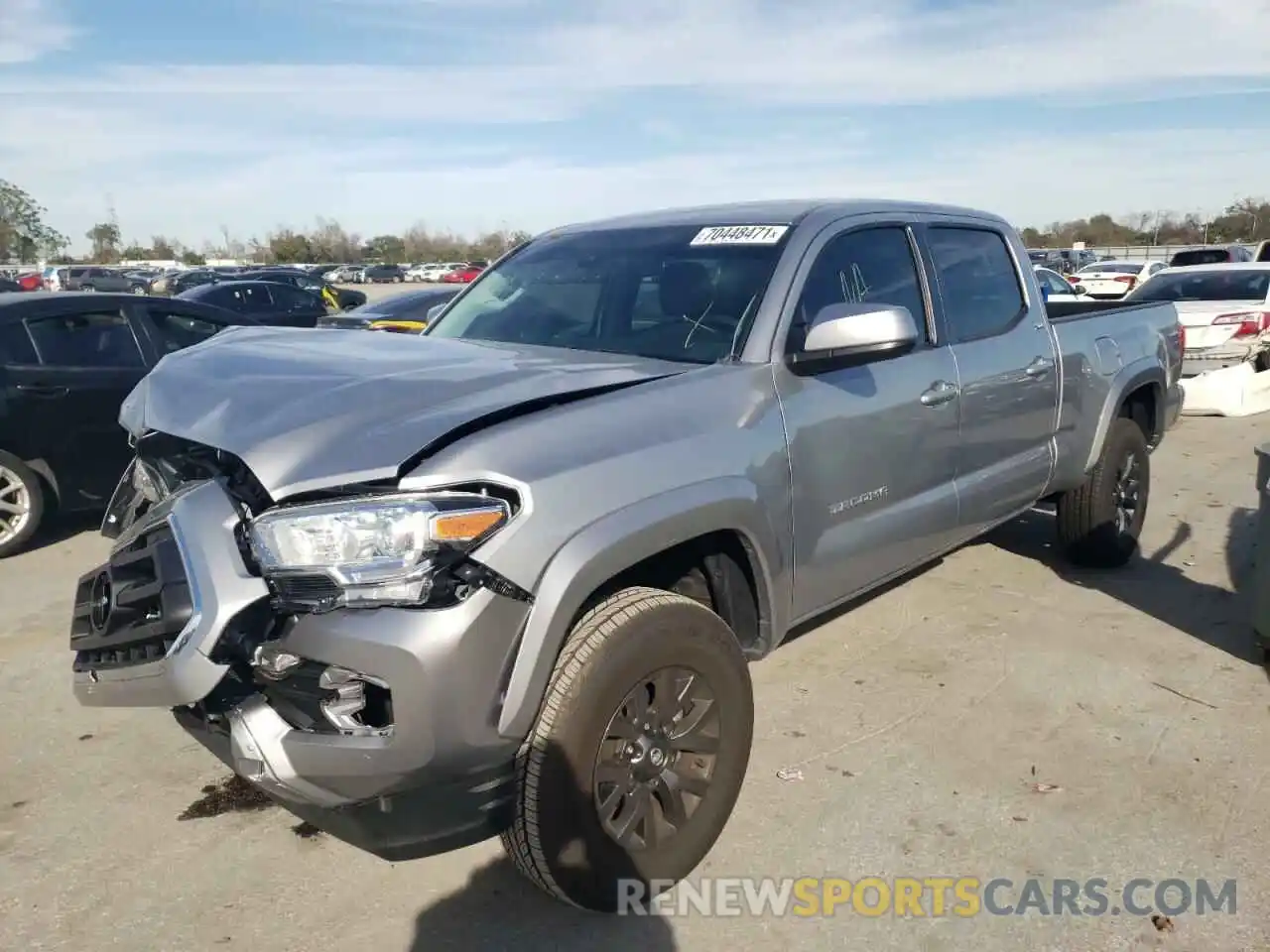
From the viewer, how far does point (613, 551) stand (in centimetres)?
243

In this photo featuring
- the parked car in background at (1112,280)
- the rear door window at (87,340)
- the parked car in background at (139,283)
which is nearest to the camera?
the rear door window at (87,340)

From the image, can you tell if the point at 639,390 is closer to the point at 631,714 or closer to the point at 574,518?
the point at 574,518

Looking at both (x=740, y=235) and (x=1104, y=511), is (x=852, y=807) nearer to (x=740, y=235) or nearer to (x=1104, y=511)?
(x=740, y=235)

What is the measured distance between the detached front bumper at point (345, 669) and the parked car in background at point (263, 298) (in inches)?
602

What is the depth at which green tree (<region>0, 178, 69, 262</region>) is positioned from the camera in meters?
75.0

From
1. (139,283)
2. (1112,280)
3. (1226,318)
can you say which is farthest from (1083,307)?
(139,283)

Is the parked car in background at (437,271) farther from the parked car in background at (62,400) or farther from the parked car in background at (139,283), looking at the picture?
the parked car in background at (62,400)

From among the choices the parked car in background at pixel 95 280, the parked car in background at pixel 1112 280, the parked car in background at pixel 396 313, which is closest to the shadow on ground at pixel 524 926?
the parked car in background at pixel 396 313

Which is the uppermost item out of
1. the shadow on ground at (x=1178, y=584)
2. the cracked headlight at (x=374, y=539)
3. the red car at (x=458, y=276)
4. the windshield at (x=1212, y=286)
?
the red car at (x=458, y=276)

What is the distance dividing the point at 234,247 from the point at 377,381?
11794 centimetres

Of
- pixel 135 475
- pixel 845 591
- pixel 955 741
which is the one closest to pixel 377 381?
pixel 135 475

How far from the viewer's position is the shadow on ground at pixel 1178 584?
4.56 meters

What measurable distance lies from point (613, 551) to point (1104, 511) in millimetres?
3778

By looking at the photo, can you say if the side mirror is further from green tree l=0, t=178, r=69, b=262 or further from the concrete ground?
green tree l=0, t=178, r=69, b=262
